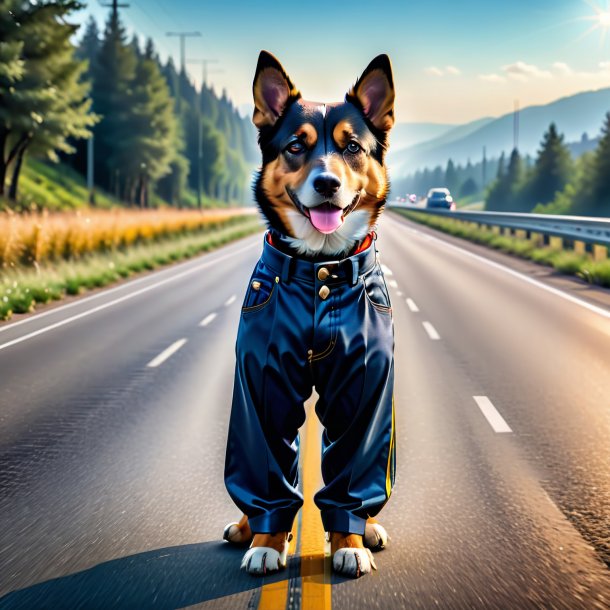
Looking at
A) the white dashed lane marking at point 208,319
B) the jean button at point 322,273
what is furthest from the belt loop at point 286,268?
the white dashed lane marking at point 208,319

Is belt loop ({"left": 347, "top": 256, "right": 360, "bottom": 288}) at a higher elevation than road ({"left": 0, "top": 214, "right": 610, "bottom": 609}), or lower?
higher

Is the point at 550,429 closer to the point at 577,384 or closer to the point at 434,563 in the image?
the point at 577,384

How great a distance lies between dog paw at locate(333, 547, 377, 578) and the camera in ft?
A: 14.0

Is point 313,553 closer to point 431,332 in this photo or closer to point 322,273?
point 322,273

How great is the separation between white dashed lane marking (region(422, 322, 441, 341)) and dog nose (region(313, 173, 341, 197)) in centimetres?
884

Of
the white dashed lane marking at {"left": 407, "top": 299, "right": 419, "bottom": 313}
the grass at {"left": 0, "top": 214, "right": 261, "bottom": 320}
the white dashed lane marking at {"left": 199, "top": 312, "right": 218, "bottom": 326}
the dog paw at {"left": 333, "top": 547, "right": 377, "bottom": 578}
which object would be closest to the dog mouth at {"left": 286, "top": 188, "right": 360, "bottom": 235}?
the dog paw at {"left": 333, "top": 547, "right": 377, "bottom": 578}

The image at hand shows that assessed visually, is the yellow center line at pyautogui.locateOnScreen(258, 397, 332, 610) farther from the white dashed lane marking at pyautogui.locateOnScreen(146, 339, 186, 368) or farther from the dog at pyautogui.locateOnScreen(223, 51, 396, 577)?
the white dashed lane marking at pyautogui.locateOnScreen(146, 339, 186, 368)

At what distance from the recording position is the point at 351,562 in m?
4.28

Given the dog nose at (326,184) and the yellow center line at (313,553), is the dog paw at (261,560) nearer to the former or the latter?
the yellow center line at (313,553)

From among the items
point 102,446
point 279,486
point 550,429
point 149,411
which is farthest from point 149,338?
point 279,486

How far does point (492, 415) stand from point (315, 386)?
4077 millimetres

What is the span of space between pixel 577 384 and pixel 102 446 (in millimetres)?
4887

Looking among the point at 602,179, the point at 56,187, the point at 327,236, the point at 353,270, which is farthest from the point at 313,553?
the point at 602,179

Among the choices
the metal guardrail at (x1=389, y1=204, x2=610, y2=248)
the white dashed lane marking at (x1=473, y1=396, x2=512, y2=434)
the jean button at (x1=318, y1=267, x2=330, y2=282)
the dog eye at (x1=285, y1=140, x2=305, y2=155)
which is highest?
the dog eye at (x1=285, y1=140, x2=305, y2=155)
